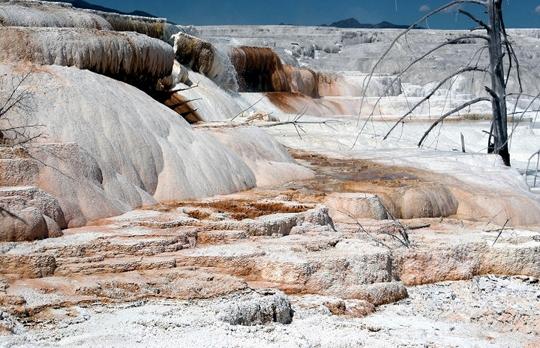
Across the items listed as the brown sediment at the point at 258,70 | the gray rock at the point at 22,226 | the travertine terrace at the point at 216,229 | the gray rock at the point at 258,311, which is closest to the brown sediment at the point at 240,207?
the travertine terrace at the point at 216,229

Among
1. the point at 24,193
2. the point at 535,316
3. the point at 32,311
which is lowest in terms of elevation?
the point at 535,316

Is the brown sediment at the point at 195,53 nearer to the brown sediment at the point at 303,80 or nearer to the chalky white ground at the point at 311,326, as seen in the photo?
the brown sediment at the point at 303,80

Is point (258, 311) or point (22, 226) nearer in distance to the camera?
point (258, 311)

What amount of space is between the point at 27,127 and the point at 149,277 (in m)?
2.43

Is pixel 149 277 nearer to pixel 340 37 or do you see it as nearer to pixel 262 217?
pixel 262 217

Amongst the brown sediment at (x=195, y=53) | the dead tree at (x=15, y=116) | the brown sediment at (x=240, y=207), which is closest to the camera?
the brown sediment at (x=240, y=207)

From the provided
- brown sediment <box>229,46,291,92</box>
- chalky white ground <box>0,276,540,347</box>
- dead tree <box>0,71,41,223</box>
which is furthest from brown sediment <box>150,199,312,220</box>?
brown sediment <box>229,46,291,92</box>

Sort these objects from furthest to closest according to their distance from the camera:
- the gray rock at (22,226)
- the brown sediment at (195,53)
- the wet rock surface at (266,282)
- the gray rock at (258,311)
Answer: the brown sediment at (195,53), the gray rock at (22,226), the gray rock at (258,311), the wet rock surface at (266,282)

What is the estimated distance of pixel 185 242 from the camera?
5.11 m

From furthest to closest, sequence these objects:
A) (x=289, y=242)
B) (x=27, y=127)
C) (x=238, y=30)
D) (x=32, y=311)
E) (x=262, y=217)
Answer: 1. (x=238, y=30)
2. (x=27, y=127)
3. (x=262, y=217)
4. (x=289, y=242)
5. (x=32, y=311)

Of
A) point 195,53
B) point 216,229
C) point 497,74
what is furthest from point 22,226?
point 195,53

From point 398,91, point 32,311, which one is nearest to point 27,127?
point 32,311

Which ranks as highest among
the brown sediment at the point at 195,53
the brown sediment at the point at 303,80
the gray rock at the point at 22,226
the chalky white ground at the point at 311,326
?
the brown sediment at the point at 195,53

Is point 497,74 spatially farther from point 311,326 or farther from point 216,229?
point 311,326
